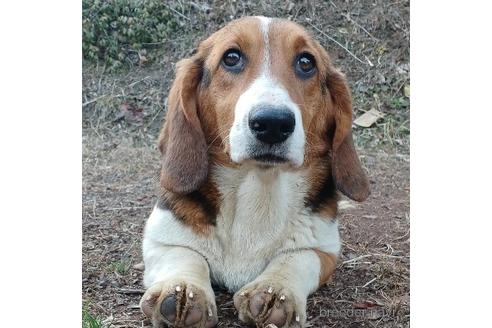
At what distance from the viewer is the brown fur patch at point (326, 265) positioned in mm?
3301

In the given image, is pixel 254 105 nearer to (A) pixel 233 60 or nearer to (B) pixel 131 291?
(A) pixel 233 60

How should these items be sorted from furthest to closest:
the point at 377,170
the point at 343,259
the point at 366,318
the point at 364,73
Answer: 1. the point at 377,170
2. the point at 364,73
3. the point at 343,259
4. the point at 366,318

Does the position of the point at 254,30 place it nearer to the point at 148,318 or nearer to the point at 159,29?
the point at 159,29

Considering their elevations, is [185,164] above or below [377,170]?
above

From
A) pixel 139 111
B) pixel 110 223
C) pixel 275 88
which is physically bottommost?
pixel 110 223

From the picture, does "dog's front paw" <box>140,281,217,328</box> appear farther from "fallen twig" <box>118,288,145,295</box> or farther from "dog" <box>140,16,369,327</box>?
"fallen twig" <box>118,288,145,295</box>

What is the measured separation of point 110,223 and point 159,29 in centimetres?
106

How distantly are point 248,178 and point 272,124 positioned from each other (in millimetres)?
621

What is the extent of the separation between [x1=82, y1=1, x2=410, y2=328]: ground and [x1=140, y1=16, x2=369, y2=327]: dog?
0.21 meters

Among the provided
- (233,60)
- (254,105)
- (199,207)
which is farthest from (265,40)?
(199,207)

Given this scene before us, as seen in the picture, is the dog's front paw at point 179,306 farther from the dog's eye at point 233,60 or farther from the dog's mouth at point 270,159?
the dog's eye at point 233,60

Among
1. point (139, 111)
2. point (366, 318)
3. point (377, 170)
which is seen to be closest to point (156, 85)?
point (139, 111)

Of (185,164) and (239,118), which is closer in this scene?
(239,118)

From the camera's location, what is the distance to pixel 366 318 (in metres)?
3.12
